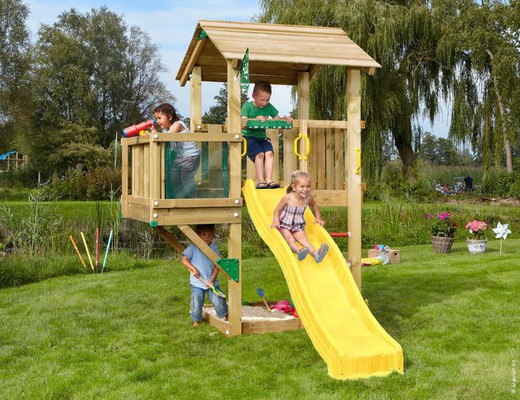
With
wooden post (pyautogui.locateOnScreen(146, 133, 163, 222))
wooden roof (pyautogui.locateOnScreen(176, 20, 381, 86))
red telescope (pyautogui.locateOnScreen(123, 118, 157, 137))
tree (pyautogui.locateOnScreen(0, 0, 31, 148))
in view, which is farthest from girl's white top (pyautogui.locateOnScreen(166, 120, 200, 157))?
tree (pyautogui.locateOnScreen(0, 0, 31, 148))

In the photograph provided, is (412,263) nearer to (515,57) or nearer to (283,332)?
(283,332)

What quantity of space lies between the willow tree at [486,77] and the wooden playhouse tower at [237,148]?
1359cm

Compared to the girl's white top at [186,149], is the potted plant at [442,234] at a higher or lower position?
lower

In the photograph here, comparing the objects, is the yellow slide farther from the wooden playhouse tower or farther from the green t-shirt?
the green t-shirt

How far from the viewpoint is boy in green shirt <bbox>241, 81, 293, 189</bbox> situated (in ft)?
23.8

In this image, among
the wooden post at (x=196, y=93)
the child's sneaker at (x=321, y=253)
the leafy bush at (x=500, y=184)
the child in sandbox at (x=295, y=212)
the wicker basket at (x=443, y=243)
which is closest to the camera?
the child's sneaker at (x=321, y=253)

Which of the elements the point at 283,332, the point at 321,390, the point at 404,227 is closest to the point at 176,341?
the point at 283,332

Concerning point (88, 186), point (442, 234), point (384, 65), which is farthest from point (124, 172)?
point (88, 186)

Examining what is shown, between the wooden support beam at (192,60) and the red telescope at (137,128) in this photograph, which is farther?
the wooden support beam at (192,60)

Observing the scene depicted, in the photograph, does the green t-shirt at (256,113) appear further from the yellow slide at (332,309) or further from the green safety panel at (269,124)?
the yellow slide at (332,309)

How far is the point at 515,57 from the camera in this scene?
20.2m

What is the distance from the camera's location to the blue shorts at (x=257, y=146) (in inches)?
288

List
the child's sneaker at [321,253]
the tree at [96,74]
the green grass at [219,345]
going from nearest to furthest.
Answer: the green grass at [219,345]
the child's sneaker at [321,253]
the tree at [96,74]

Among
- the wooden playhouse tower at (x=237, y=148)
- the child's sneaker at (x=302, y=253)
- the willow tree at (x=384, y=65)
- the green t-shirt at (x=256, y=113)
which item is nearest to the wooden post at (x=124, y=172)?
the wooden playhouse tower at (x=237, y=148)
